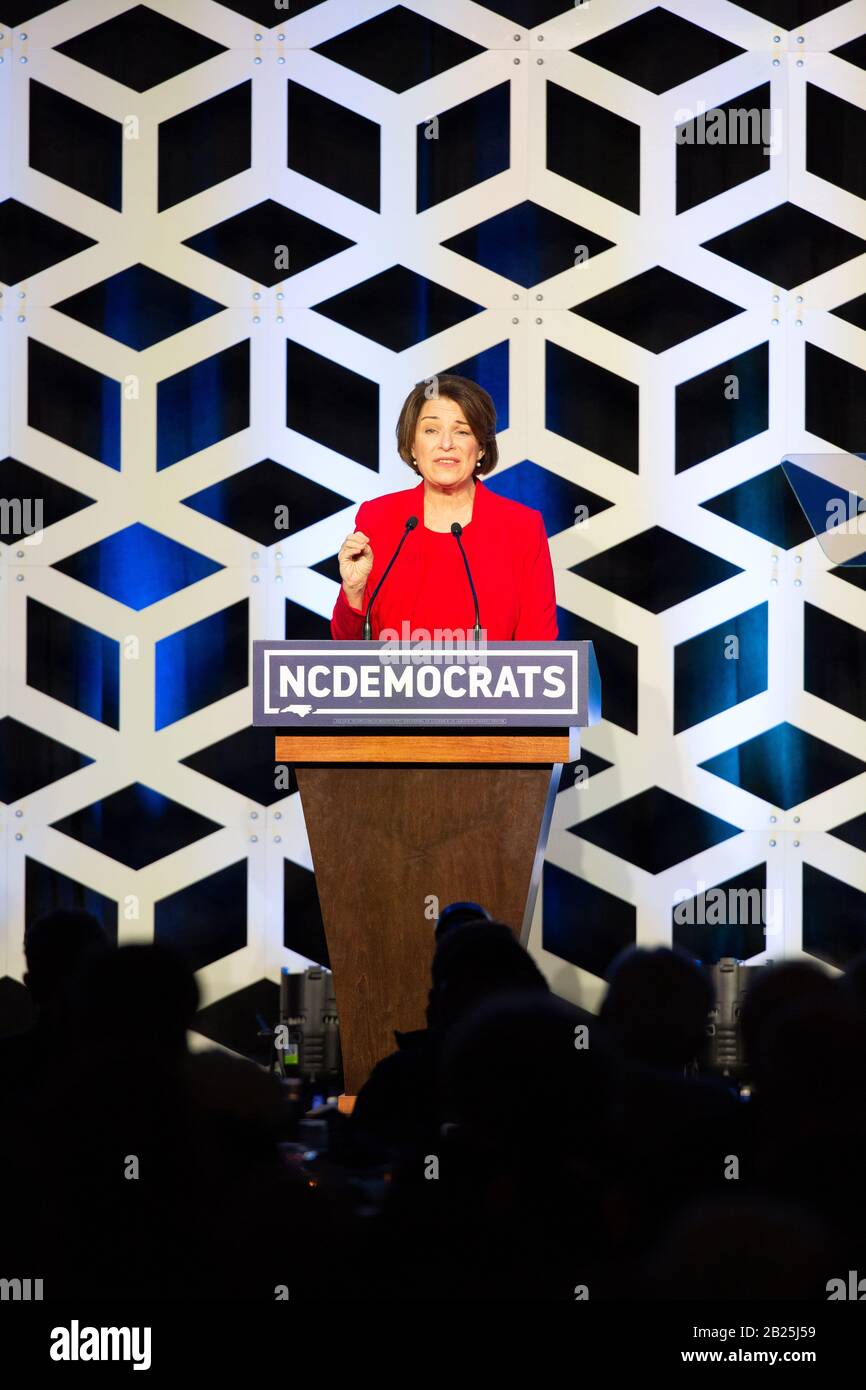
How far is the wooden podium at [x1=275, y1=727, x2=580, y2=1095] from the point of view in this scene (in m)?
3.39

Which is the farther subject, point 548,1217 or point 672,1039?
point 672,1039

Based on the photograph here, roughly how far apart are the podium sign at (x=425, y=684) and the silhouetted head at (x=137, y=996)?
146 centimetres

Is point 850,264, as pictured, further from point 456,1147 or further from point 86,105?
point 456,1147

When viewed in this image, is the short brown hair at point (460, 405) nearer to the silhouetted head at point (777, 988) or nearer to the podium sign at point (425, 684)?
the podium sign at point (425, 684)

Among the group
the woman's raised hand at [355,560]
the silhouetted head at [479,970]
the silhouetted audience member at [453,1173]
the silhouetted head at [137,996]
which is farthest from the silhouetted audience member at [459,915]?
the silhouetted audience member at [453,1173]

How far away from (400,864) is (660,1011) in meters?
1.45

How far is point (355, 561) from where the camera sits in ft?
12.2

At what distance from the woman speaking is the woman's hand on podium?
39cm

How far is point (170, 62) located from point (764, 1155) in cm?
492

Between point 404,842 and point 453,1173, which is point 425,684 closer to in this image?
point 404,842

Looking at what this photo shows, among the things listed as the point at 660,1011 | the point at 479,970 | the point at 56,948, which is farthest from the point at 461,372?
the point at 660,1011

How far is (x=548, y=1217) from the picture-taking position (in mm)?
1447

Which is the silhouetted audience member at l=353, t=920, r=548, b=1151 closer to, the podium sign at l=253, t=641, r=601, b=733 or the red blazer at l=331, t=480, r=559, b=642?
the podium sign at l=253, t=641, r=601, b=733
